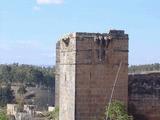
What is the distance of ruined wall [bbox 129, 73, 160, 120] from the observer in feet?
66.1

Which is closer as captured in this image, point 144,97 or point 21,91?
point 144,97

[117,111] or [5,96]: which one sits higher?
[117,111]

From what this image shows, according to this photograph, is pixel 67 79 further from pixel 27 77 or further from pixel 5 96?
pixel 27 77

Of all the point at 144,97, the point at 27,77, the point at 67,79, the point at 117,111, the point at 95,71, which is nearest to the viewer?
the point at 117,111

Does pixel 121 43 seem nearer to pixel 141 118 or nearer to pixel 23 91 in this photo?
pixel 141 118

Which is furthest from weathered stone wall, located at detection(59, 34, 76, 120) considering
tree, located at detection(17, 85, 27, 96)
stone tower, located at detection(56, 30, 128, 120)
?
tree, located at detection(17, 85, 27, 96)

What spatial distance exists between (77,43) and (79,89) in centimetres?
143

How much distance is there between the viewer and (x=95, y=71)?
19375 mm

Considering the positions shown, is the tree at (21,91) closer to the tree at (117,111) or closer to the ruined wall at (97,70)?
the ruined wall at (97,70)

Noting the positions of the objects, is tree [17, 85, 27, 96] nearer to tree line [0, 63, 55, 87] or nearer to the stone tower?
tree line [0, 63, 55, 87]

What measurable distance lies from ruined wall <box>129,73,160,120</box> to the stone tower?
22.7 inches

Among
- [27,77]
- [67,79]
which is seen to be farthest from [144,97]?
[27,77]

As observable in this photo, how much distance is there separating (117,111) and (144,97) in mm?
1641

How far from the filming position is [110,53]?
19500 mm
